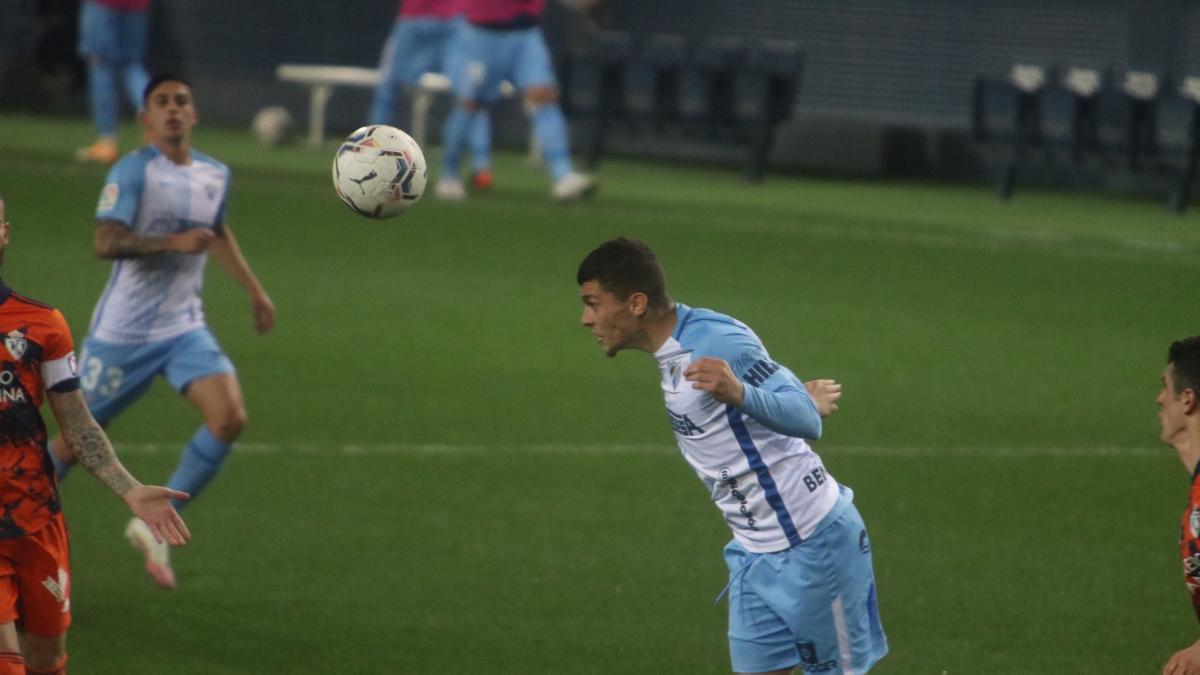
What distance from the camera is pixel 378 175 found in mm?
6895

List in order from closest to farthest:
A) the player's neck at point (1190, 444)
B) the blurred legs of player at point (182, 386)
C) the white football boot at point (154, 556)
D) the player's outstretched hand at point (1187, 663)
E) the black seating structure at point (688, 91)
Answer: the player's outstretched hand at point (1187, 663) → the player's neck at point (1190, 444) → the white football boot at point (154, 556) → the blurred legs of player at point (182, 386) → the black seating structure at point (688, 91)

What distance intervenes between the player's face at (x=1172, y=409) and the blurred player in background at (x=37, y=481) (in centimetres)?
250

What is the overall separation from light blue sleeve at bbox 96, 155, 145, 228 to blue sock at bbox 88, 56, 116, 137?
470 inches

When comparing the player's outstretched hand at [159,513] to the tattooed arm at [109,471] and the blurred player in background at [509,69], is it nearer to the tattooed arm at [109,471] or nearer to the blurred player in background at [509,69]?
the tattooed arm at [109,471]

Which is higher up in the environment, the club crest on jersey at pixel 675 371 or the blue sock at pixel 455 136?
the club crest on jersey at pixel 675 371

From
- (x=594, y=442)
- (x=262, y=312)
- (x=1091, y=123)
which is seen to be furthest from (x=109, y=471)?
(x=1091, y=123)

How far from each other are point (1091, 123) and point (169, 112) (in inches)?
564

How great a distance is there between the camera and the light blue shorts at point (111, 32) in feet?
63.6

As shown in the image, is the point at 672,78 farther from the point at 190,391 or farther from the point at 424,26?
the point at 190,391

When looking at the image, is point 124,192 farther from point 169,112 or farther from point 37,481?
point 37,481

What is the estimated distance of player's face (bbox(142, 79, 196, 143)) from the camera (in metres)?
7.77

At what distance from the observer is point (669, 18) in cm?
2525

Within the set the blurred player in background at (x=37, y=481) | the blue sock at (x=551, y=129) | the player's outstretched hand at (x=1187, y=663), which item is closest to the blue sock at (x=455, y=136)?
the blue sock at (x=551, y=129)

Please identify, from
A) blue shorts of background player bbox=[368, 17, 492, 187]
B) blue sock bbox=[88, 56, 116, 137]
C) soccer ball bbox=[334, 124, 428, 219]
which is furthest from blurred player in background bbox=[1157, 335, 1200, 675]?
blue sock bbox=[88, 56, 116, 137]
